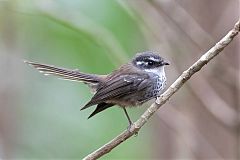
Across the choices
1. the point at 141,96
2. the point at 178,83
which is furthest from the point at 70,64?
the point at 178,83

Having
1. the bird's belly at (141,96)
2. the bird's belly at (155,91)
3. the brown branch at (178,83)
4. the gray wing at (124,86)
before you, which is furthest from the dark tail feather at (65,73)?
the brown branch at (178,83)

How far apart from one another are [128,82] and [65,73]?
49 cm

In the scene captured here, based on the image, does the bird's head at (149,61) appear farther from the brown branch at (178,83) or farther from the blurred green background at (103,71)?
the brown branch at (178,83)

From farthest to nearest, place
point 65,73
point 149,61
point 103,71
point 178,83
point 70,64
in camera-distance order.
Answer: point 70,64 < point 103,71 < point 149,61 < point 65,73 < point 178,83

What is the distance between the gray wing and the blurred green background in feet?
0.95

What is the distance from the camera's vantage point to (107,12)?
5418mm

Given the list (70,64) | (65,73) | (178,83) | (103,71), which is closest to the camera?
(178,83)

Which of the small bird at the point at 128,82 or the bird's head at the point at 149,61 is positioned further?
the bird's head at the point at 149,61

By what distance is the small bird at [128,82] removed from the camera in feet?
15.2

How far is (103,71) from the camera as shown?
18.3ft

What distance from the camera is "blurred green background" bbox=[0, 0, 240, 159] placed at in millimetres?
5213

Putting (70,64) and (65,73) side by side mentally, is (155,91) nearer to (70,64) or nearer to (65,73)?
(65,73)

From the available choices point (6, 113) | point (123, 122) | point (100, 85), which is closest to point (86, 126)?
point (123, 122)

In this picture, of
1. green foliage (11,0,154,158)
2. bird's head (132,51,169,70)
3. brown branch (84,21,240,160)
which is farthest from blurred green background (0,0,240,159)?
brown branch (84,21,240,160)
